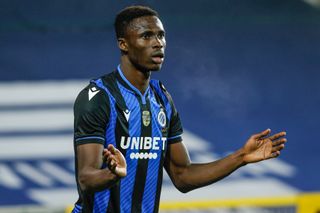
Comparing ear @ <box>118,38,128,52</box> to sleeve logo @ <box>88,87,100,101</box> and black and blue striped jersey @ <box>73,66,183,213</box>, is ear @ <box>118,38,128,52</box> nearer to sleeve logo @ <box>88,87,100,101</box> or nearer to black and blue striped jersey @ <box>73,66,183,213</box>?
black and blue striped jersey @ <box>73,66,183,213</box>

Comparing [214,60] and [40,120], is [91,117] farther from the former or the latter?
[214,60]

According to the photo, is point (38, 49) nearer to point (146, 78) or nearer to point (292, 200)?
point (292, 200)

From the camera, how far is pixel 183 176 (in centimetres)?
516

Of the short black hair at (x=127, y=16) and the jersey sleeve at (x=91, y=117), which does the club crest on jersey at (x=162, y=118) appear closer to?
the jersey sleeve at (x=91, y=117)

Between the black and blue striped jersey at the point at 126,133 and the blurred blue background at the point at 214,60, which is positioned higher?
the blurred blue background at the point at 214,60

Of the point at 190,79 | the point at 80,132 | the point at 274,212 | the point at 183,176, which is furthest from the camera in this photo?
the point at 190,79

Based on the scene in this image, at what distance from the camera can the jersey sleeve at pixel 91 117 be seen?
183 inches

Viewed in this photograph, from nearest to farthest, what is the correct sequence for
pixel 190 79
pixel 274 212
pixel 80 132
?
1. pixel 80 132
2. pixel 274 212
3. pixel 190 79

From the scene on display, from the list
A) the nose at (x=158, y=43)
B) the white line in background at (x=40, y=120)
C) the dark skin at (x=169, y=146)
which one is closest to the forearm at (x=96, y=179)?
the dark skin at (x=169, y=146)

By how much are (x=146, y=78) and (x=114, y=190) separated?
599mm

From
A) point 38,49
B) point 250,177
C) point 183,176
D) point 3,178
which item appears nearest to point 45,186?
point 3,178

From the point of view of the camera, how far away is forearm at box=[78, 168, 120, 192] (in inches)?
170

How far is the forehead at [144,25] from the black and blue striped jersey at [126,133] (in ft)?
0.82

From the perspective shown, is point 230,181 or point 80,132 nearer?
point 80,132
